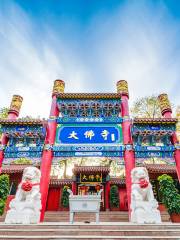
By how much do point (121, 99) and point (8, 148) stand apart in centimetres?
646

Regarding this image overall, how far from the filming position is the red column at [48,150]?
8.52 m

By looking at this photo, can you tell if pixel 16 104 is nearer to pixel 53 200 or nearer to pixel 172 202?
pixel 53 200

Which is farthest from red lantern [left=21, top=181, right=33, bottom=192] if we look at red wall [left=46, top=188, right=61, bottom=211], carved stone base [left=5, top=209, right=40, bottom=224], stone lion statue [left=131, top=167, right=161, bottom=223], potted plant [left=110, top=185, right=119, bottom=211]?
red wall [left=46, top=188, right=61, bottom=211]

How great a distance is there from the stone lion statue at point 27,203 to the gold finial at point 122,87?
23.1 ft

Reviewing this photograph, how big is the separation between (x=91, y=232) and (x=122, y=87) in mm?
9074

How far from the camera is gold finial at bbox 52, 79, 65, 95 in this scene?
1161cm

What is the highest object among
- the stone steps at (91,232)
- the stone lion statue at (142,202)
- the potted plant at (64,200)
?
the potted plant at (64,200)

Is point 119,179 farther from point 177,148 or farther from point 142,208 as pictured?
point 142,208

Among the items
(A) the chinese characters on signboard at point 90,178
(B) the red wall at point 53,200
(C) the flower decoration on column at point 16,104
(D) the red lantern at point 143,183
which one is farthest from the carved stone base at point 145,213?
(B) the red wall at point 53,200

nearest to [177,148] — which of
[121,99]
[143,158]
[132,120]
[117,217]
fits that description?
[143,158]

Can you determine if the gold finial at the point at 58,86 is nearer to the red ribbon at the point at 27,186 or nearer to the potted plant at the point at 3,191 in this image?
the potted plant at the point at 3,191

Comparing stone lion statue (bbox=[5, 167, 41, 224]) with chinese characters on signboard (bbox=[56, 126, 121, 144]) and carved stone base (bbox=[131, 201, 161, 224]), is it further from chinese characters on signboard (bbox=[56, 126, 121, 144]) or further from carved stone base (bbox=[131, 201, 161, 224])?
chinese characters on signboard (bbox=[56, 126, 121, 144])

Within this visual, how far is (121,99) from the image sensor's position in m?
11.3

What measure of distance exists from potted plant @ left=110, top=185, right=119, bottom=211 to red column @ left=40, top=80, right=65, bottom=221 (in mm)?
6442
